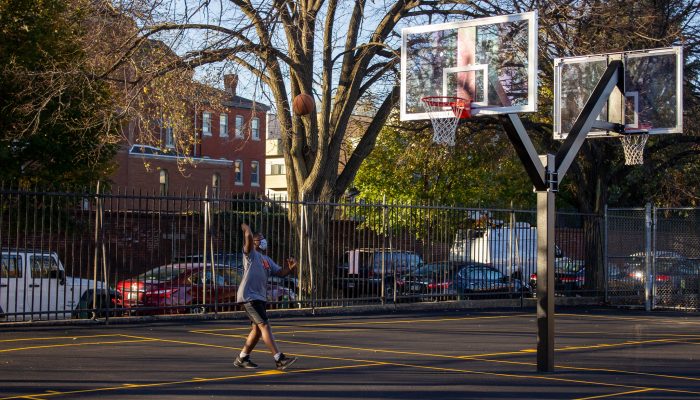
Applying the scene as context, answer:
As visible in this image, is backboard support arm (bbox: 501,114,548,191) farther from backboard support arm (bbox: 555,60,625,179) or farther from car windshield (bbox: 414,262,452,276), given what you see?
car windshield (bbox: 414,262,452,276)

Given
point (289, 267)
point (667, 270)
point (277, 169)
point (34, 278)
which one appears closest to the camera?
point (289, 267)

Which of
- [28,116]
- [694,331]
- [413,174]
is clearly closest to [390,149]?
[413,174]

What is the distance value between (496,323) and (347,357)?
7256mm

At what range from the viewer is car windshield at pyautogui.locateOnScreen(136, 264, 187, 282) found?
1973 cm

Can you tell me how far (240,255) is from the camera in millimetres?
20766

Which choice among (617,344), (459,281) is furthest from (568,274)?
(617,344)

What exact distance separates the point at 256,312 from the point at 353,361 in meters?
1.85

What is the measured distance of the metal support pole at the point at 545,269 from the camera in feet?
41.3

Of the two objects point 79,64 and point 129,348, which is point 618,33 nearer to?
point 79,64

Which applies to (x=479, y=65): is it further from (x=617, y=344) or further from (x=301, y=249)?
(x=301, y=249)

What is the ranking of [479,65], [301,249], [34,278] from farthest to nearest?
[301,249] < [34,278] < [479,65]

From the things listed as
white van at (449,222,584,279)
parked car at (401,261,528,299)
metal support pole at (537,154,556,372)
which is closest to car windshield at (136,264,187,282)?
parked car at (401,261,528,299)

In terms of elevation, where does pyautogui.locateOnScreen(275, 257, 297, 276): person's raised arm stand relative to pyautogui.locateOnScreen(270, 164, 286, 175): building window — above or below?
below

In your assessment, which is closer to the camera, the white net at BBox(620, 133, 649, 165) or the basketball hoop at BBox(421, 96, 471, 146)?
the basketball hoop at BBox(421, 96, 471, 146)
